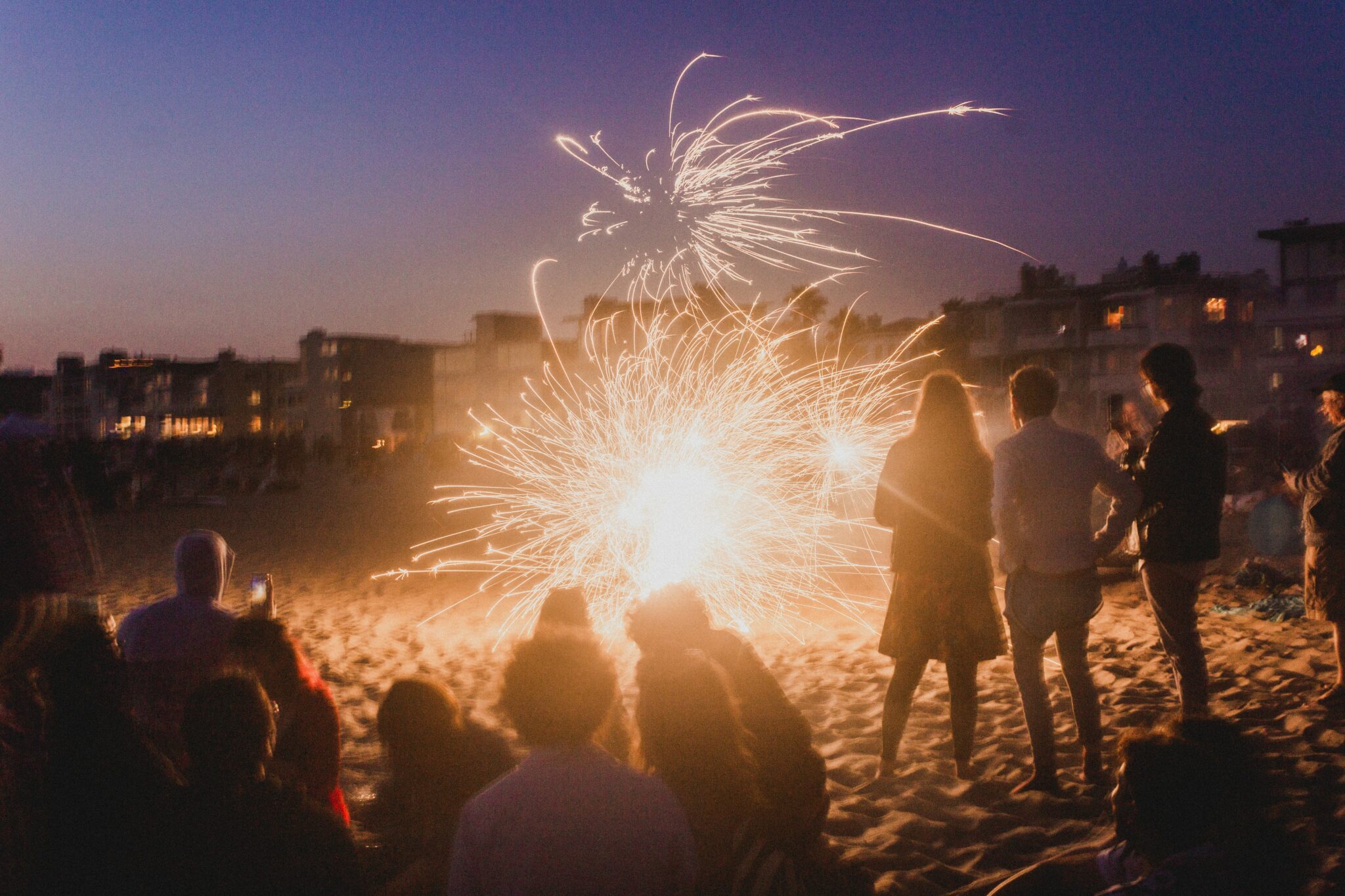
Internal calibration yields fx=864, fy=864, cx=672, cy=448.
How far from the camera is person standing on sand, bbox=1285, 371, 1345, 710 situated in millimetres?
4352

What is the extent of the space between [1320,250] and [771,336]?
174 feet

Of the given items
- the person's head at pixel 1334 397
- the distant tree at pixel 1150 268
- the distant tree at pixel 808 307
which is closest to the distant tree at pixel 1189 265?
the distant tree at pixel 1150 268

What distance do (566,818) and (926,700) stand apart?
13.6 feet

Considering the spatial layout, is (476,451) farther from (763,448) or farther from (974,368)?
(974,368)

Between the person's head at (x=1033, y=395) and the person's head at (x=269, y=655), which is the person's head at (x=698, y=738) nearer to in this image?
the person's head at (x=269, y=655)

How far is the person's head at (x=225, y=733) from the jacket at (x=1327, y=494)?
16.0 ft

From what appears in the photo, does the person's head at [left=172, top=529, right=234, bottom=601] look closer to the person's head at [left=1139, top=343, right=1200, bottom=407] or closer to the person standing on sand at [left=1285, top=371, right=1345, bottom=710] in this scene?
the person's head at [left=1139, top=343, right=1200, bottom=407]

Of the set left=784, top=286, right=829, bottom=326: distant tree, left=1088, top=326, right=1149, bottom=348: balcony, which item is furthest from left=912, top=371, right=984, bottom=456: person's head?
left=1088, top=326, right=1149, bottom=348: balcony

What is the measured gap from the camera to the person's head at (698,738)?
7.20 feet

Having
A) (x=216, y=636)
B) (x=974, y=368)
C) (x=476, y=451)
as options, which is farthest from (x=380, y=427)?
(x=216, y=636)

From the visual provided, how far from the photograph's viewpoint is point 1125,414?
541 centimetres

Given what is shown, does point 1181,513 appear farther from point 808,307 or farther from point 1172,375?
point 808,307

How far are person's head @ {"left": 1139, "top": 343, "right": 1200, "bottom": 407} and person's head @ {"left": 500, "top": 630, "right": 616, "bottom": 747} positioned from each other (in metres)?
2.98

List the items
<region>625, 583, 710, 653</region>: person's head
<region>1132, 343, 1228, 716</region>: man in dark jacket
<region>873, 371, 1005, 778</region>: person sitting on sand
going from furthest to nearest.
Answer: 1. <region>873, 371, 1005, 778</region>: person sitting on sand
2. <region>1132, 343, 1228, 716</region>: man in dark jacket
3. <region>625, 583, 710, 653</region>: person's head
